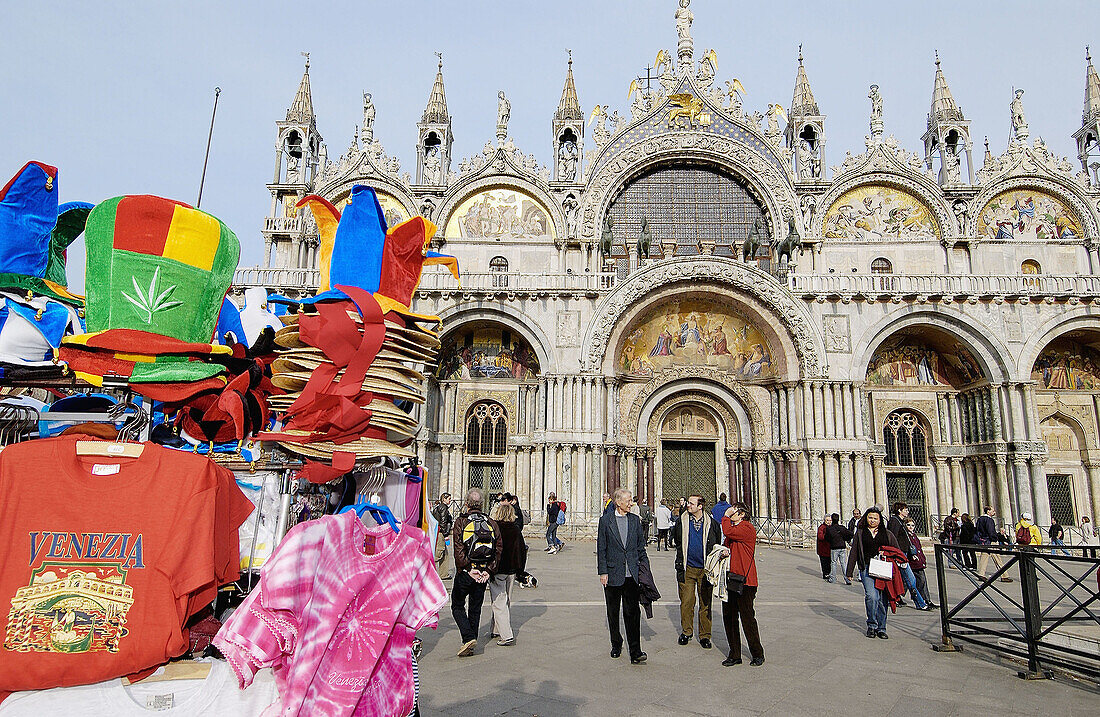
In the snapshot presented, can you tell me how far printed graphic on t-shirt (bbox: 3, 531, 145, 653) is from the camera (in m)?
3.07

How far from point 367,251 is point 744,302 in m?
18.5

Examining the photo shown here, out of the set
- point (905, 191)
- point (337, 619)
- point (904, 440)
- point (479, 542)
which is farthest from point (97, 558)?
point (905, 191)

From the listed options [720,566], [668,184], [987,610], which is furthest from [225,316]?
[668,184]

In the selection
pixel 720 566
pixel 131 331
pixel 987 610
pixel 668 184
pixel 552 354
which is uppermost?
pixel 668 184

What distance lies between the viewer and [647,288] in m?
21.1

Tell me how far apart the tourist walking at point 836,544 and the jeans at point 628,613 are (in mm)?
7586

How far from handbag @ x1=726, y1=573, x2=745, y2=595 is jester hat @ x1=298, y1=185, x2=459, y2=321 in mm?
4444

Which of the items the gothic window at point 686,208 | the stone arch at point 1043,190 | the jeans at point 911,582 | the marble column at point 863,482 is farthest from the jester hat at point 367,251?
the stone arch at point 1043,190

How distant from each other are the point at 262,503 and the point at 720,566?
190 inches

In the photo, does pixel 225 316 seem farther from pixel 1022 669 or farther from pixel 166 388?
pixel 1022 669

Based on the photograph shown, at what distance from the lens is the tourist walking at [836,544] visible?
509 inches

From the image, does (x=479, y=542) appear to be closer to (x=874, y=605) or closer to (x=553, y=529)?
(x=874, y=605)

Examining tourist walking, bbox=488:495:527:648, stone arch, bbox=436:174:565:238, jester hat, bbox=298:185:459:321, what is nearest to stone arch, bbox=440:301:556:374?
stone arch, bbox=436:174:565:238

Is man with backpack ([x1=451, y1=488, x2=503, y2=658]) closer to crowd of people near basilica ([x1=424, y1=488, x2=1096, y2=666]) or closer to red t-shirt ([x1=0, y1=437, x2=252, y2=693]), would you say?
crowd of people near basilica ([x1=424, y1=488, x2=1096, y2=666])
